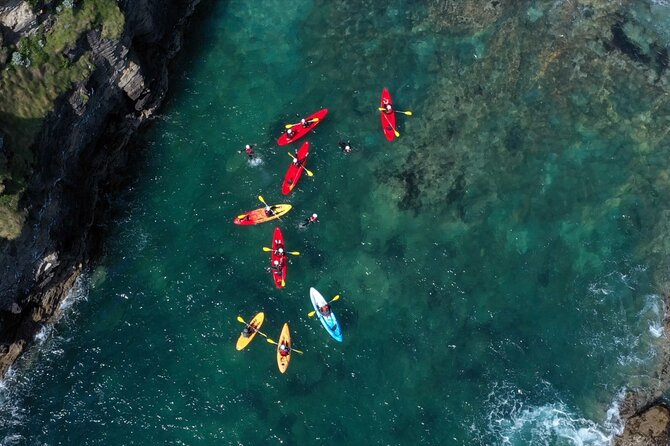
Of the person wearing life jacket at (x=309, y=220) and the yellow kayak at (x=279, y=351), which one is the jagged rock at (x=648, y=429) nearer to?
the yellow kayak at (x=279, y=351)

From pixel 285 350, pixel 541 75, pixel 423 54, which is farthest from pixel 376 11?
pixel 285 350

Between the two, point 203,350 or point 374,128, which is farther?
point 374,128

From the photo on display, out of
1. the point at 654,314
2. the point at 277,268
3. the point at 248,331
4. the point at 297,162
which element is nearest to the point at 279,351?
the point at 248,331

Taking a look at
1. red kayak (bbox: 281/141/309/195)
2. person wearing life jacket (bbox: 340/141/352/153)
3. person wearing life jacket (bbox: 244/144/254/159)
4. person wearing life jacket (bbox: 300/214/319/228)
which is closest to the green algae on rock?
person wearing life jacket (bbox: 244/144/254/159)

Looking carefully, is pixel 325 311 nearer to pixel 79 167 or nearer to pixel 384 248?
pixel 384 248

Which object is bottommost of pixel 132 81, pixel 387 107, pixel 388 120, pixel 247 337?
pixel 247 337

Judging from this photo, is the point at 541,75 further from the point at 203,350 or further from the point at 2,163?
the point at 2,163
